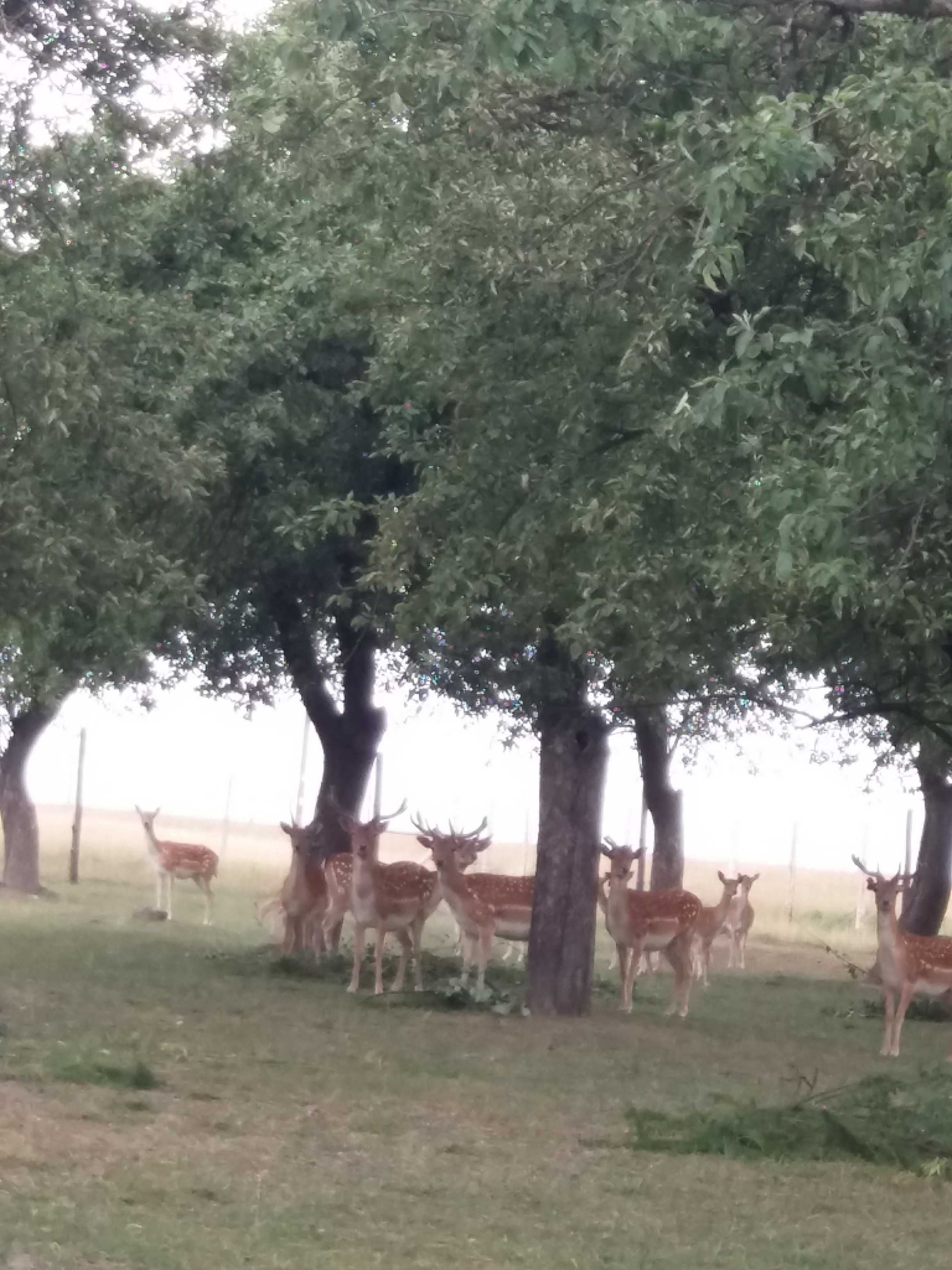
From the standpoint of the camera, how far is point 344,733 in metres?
21.7

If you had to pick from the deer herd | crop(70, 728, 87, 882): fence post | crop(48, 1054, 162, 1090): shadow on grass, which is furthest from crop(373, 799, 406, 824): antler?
crop(70, 728, 87, 882): fence post

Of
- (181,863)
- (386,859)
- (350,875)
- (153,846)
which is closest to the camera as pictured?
(350,875)

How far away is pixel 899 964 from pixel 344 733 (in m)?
8.07

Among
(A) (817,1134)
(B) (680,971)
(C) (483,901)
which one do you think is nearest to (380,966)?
(C) (483,901)

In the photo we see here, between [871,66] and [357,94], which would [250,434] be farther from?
[871,66]

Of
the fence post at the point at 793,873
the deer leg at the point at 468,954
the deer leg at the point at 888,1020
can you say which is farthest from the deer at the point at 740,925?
the fence post at the point at 793,873

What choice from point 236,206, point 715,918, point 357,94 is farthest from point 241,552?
point 357,94

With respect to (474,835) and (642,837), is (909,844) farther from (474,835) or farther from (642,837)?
(474,835)

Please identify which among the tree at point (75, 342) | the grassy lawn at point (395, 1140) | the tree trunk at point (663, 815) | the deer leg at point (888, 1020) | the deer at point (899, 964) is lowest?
the grassy lawn at point (395, 1140)

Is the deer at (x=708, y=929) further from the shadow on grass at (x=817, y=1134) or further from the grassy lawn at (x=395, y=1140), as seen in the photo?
the shadow on grass at (x=817, y=1134)

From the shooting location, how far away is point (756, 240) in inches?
404

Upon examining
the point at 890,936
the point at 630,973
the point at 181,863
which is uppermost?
the point at 181,863

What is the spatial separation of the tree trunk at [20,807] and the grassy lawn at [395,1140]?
1129 centimetres

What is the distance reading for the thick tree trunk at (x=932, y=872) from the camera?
76.1 feet
